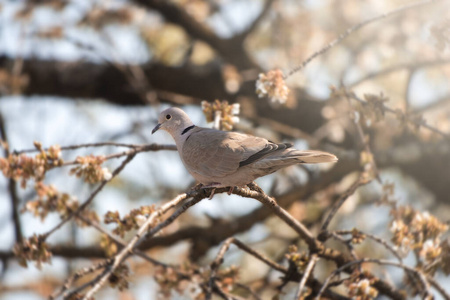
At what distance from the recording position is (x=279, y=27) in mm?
6172

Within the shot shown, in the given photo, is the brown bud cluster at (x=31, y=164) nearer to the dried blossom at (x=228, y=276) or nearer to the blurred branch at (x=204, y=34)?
the dried blossom at (x=228, y=276)

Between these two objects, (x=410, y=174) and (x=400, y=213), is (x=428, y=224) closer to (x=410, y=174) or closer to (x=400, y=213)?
(x=400, y=213)

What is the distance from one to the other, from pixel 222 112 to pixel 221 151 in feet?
1.36

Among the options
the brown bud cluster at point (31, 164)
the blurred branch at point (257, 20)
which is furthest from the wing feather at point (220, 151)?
the blurred branch at point (257, 20)

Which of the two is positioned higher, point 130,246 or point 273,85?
point 273,85

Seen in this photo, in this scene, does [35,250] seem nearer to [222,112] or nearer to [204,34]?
[222,112]

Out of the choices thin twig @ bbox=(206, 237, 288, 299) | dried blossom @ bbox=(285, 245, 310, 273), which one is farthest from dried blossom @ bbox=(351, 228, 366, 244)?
thin twig @ bbox=(206, 237, 288, 299)

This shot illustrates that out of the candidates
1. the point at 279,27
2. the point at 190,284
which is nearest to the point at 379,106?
the point at 190,284

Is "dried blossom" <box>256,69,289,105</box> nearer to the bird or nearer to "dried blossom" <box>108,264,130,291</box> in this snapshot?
the bird

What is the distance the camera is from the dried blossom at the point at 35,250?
2830 millimetres

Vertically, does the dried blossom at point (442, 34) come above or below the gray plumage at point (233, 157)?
above

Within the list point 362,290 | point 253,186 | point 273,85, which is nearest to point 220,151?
point 253,186

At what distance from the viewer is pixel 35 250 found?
112 inches

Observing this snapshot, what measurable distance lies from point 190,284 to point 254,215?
1325mm
